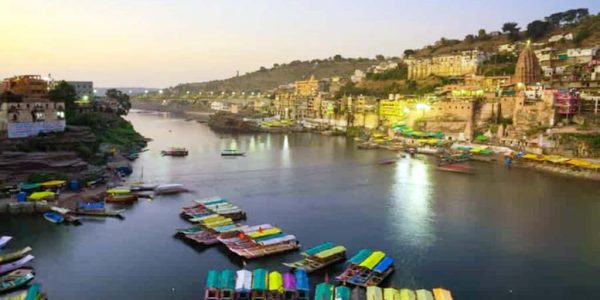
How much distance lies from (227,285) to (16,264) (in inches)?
161

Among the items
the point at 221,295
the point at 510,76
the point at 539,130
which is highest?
the point at 510,76

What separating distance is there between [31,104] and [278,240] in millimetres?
11054

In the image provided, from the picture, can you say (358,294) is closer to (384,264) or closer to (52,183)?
(384,264)

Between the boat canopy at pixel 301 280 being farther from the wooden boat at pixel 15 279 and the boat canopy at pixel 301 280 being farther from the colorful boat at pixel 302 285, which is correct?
the wooden boat at pixel 15 279

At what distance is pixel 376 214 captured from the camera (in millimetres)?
13031

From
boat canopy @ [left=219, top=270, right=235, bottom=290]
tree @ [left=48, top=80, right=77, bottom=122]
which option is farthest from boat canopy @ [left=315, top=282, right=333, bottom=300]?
tree @ [left=48, top=80, right=77, bottom=122]

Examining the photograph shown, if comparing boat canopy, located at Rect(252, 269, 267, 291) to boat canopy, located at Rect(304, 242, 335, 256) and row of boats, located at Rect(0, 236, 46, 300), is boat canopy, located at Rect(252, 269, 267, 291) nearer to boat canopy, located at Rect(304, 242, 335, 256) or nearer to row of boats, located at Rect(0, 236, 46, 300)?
boat canopy, located at Rect(304, 242, 335, 256)

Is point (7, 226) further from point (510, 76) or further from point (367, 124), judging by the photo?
point (510, 76)

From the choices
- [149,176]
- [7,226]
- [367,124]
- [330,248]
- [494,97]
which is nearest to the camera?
[330,248]

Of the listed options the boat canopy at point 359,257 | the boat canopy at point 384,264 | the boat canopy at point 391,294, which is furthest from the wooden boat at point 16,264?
the boat canopy at point 391,294

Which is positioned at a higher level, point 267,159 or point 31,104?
point 31,104

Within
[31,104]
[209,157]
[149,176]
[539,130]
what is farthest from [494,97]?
[31,104]

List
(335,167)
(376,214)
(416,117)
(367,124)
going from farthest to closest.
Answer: (367,124), (416,117), (335,167), (376,214)

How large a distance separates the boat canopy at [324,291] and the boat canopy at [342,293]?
95mm
